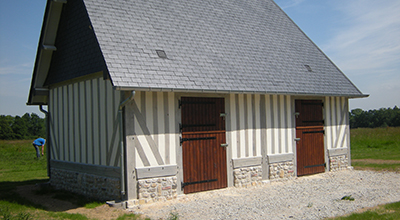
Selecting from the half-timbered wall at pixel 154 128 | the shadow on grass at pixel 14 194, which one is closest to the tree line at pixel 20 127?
the shadow on grass at pixel 14 194

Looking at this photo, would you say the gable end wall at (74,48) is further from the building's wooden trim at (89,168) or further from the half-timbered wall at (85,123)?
the building's wooden trim at (89,168)

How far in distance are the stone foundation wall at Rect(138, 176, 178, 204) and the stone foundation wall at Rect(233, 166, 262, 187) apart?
200 centimetres

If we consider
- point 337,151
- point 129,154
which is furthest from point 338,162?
point 129,154

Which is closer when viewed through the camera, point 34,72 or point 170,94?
point 170,94

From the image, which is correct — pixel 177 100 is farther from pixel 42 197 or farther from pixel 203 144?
pixel 42 197

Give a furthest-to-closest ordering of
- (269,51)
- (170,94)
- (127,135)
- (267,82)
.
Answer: (269,51), (267,82), (170,94), (127,135)

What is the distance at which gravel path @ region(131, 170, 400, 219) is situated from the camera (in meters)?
7.12

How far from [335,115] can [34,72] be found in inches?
389

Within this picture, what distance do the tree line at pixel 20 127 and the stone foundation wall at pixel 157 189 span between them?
4574 cm

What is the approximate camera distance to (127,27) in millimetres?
9117

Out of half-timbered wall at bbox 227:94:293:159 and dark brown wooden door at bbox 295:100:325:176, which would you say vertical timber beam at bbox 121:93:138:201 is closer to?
half-timbered wall at bbox 227:94:293:159

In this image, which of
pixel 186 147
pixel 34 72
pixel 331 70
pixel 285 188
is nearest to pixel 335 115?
pixel 331 70

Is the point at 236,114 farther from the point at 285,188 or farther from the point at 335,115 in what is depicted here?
the point at 335,115

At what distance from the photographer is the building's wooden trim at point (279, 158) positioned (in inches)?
422
